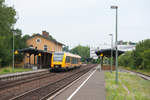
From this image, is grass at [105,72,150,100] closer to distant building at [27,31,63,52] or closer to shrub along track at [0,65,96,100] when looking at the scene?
shrub along track at [0,65,96,100]

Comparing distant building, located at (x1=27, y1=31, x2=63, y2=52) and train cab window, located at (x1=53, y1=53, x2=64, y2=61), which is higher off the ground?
distant building, located at (x1=27, y1=31, x2=63, y2=52)

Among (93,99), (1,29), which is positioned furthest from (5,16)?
(93,99)

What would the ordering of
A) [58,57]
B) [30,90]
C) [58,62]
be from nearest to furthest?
[30,90], [58,62], [58,57]

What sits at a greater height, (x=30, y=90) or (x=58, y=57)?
(x=58, y=57)

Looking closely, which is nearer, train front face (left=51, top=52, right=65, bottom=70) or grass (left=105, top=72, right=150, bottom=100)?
grass (left=105, top=72, right=150, bottom=100)

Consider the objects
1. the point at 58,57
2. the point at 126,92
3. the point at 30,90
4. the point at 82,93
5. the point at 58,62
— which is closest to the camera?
the point at 82,93

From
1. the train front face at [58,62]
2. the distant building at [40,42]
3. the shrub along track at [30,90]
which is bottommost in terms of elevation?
the shrub along track at [30,90]

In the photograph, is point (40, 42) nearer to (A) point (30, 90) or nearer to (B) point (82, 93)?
(A) point (30, 90)

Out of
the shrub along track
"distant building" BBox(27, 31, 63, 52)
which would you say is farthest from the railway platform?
"distant building" BBox(27, 31, 63, 52)

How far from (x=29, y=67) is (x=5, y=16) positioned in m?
9.84

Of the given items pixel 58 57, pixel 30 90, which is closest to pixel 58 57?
pixel 58 57

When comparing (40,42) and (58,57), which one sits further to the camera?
(40,42)

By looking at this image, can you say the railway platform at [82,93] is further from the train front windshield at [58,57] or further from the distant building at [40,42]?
the distant building at [40,42]

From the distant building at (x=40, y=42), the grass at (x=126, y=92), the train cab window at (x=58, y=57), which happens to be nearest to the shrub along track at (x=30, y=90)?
the grass at (x=126, y=92)
